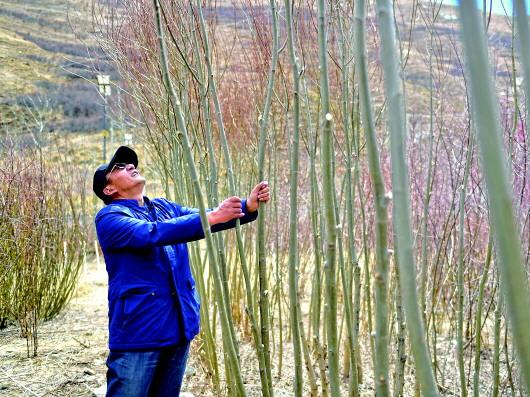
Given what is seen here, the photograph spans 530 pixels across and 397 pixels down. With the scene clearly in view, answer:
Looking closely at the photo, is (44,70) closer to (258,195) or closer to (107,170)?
(107,170)

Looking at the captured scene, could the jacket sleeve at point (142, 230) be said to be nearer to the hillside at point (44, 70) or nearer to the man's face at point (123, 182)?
the man's face at point (123, 182)

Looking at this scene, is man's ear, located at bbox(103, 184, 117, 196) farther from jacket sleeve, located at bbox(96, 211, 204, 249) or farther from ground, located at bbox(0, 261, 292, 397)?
ground, located at bbox(0, 261, 292, 397)

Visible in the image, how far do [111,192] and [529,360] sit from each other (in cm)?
204

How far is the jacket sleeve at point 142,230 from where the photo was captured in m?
2.02

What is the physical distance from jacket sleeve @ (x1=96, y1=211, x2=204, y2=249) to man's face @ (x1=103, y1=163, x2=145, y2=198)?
0.60ft

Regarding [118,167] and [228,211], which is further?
[118,167]

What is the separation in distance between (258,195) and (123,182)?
2.29ft

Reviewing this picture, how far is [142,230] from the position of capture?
6.80 feet

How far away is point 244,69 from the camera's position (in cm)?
445

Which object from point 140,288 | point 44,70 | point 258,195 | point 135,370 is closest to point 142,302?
point 140,288

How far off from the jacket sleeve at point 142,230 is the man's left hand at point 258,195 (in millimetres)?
193

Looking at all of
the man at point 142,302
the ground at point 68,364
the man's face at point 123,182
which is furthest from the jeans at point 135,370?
the ground at point 68,364

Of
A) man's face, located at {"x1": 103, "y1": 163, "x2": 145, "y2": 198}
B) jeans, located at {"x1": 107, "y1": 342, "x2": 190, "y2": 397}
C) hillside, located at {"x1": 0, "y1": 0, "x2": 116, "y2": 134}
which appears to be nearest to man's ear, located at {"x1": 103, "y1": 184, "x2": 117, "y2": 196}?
man's face, located at {"x1": 103, "y1": 163, "x2": 145, "y2": 198}

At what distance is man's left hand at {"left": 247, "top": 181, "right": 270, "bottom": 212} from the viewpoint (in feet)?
6.31
